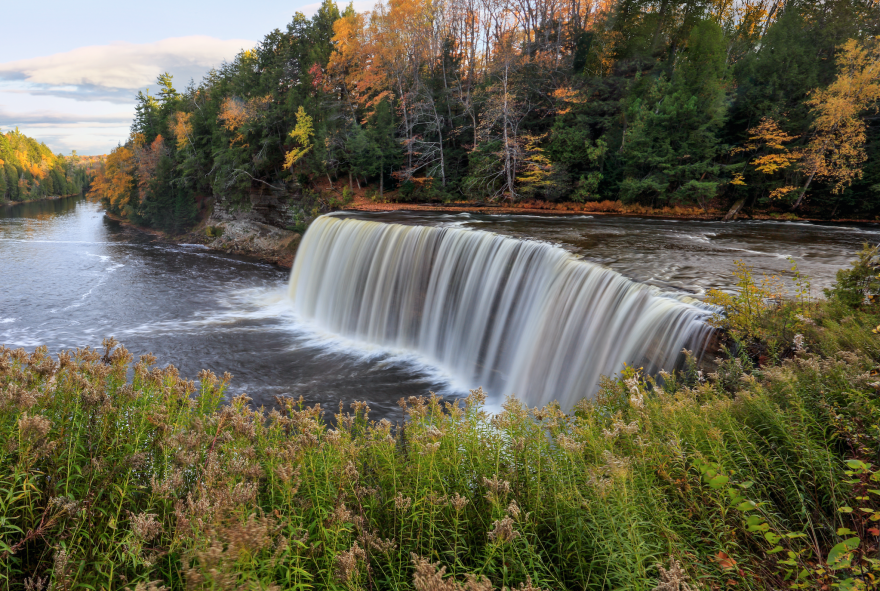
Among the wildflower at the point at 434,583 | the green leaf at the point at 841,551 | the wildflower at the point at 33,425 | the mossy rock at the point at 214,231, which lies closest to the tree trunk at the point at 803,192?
the green leaf at the point at 841,551

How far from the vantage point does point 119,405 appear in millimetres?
3297

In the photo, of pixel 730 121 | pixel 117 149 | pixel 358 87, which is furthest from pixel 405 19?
pixel 117 149

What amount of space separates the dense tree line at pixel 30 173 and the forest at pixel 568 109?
238 ft

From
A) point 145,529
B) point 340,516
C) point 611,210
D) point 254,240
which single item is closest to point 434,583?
point 340,516

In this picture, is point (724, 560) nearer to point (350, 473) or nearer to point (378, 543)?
point (378, 543)

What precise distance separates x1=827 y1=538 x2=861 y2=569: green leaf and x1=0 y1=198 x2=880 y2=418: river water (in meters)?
6.95

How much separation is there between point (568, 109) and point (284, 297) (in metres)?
17.7

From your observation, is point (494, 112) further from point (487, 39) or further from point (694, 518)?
point (694, 518)

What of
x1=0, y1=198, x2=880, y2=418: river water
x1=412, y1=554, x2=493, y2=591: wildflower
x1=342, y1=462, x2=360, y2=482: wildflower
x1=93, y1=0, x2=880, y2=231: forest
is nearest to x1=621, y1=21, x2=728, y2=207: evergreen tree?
x1=93, y1=0, x2=880, y2=231: forest

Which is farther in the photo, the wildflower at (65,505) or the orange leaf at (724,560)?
the orange leaf at (724,560)

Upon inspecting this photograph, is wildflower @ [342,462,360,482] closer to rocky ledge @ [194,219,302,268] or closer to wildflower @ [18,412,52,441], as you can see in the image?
wildflower @ [18,412,52,441]

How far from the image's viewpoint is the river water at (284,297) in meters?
11.4

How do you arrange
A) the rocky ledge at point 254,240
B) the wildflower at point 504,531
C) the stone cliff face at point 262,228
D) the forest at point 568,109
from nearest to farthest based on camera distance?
the wildflower at point 504,531, the forest at point 568,109, the rocky ledge at point 254,240, the stone cliff face at point 262,228

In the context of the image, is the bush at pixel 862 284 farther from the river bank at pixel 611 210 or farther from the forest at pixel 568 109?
the forest at pixel 568 109
